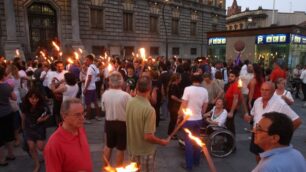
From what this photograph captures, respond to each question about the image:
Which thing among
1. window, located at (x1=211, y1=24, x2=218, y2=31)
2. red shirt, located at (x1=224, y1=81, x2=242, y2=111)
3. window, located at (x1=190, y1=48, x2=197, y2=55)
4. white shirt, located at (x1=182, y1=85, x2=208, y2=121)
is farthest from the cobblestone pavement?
window, located at (x1=211, y1=24, x2=218, y2=31)

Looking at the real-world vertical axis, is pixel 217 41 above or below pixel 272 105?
above

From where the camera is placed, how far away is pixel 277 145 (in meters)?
2.17

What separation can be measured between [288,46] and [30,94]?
19191mm

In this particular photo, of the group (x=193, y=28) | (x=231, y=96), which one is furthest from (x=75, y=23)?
(x=193, y=28)

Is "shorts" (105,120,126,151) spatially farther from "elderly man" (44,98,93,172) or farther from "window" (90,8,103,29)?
"window" (90,8,103,29)

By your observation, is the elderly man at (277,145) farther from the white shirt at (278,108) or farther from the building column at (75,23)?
the building column at (75,23)

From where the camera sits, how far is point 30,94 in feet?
15.9

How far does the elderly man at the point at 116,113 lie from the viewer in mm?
4590

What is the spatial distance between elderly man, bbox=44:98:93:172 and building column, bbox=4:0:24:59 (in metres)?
19.9

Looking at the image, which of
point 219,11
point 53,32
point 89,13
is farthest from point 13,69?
point 219,11

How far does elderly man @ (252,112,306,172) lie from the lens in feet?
6.76

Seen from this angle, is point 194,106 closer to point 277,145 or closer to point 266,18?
point 277,145

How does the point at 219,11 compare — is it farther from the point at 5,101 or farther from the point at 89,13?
the point at 5,101

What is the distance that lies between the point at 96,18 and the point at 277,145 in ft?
86.4
